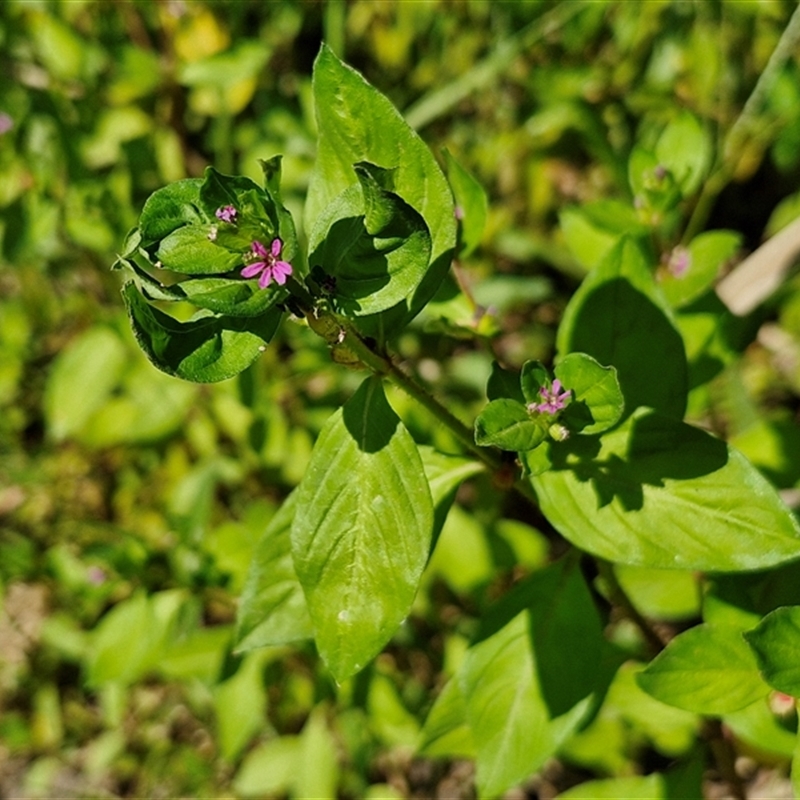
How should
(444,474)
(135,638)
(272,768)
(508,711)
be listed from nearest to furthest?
(444,474), (508,711), (135,638), (272,768)

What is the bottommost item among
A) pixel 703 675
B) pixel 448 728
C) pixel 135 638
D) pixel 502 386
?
pixel 135 638

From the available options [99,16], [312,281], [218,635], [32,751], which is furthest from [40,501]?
[312,281]

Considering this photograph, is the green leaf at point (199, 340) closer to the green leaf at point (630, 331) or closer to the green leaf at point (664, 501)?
the green leaf at point (664, 501)

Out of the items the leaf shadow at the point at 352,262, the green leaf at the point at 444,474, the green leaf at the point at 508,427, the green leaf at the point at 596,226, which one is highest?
the leaf shadow at the point at 352,262

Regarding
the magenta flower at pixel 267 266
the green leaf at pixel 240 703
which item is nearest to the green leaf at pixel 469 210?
the magenta flower at pixel 267 266

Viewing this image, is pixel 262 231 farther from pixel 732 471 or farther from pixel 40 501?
pixel 40 501

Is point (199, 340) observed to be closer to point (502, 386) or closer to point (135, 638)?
point (502, 386)

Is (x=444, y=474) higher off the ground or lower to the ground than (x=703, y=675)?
higher

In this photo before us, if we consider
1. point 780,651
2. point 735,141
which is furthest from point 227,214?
point 735,141
